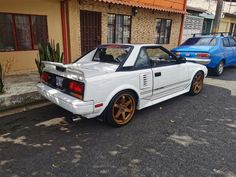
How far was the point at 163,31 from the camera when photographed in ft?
41.1

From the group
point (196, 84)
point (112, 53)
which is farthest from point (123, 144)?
point (196, 84)

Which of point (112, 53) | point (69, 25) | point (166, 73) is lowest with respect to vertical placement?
point (166, 73)

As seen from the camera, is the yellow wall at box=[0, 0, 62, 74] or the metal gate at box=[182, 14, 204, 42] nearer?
the yellow wall at box=[0, 0, 62, 74]

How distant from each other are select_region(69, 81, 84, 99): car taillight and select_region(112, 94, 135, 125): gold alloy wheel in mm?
665

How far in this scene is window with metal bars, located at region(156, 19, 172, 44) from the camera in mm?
12109

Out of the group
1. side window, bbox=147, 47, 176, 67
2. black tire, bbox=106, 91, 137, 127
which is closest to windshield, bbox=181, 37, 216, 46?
side window, bbox=147, 47, 176, 67

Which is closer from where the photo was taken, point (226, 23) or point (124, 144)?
point (124, 144)

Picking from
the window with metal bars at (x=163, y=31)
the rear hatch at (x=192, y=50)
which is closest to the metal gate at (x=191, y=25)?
the window with metal bars at (x=163, y=31)

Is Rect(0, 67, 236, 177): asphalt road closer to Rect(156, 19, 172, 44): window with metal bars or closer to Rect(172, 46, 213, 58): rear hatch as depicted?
Rect(172, 46, 213, 58): rear hatch

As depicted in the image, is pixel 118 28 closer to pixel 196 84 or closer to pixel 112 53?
pixel 196 84

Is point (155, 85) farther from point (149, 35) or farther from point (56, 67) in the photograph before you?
point (149, 35)

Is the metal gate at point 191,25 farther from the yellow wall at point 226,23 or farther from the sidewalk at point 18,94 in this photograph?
the sidewalk at point 18,94

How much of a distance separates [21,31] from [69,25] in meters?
1.81

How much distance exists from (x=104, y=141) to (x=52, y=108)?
73.3 inches
